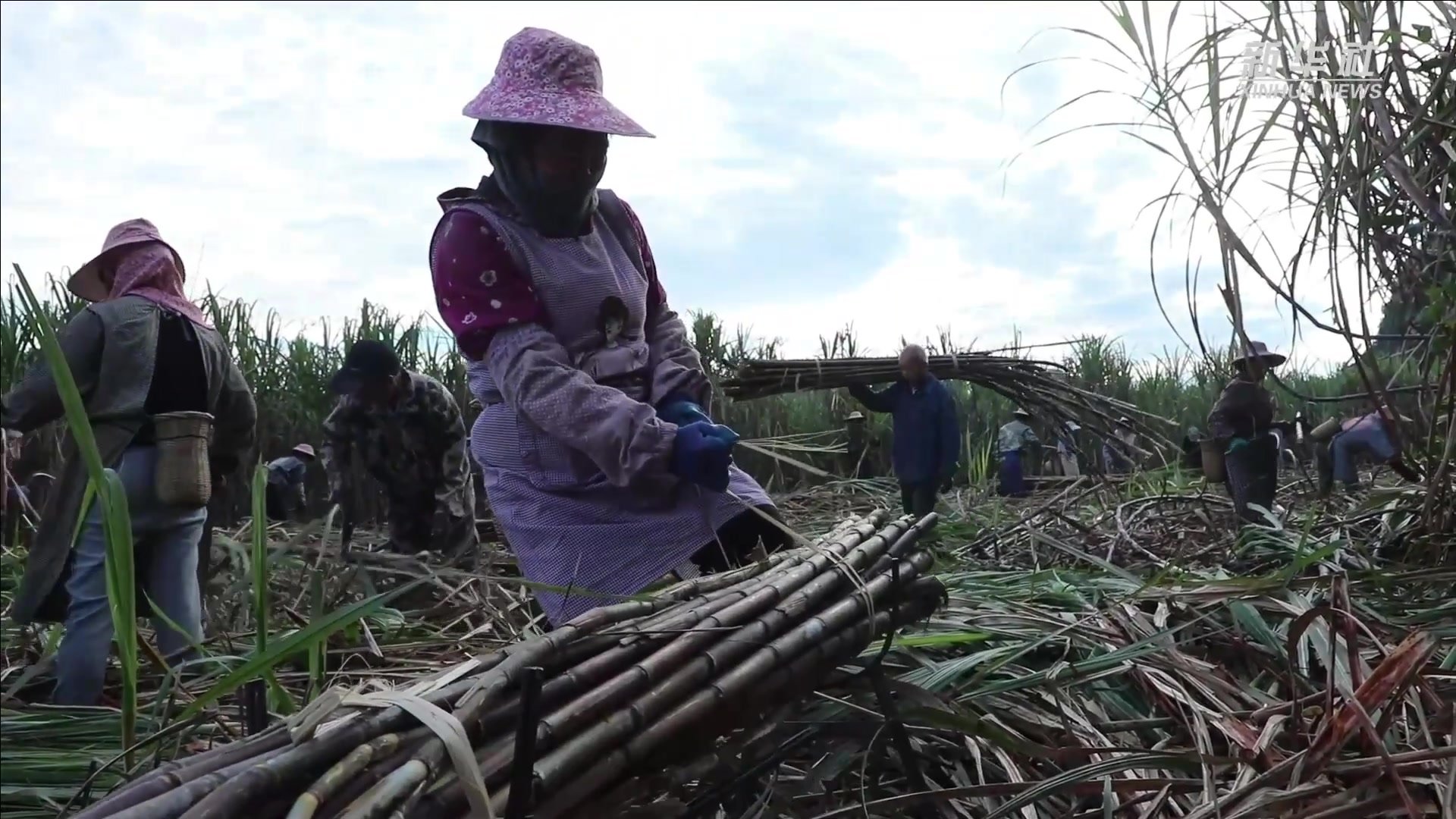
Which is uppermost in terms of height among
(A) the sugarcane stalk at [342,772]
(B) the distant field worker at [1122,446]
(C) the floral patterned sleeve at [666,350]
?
(C) the floral patterned sleeve at [666,350]

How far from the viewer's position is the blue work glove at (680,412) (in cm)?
168

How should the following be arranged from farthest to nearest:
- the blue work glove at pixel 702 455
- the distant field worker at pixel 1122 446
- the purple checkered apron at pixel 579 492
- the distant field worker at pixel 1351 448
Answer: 1. the distant field worker at pixel 1122 446
2. the distant field worker at pixel 1351 448
3. the purple checkered apron at pixel 579 492
4. the blue work glove at pixel 702 455

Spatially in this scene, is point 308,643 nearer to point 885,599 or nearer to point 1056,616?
point 885,599

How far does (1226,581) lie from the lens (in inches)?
80.7

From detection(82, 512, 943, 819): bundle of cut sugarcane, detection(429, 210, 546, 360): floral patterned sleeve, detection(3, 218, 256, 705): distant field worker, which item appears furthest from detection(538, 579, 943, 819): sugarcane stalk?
detection(3, 218, 256, 705): distant field worker

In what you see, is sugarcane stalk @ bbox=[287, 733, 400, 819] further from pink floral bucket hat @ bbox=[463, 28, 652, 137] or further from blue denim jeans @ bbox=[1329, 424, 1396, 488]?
blue denim jeans @ bbox=[1329, 424, 1396, 488]

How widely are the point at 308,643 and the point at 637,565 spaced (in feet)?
2.34

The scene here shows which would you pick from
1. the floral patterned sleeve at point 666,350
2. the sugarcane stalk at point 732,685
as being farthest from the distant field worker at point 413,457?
the sugarcane stalk at point 732,685

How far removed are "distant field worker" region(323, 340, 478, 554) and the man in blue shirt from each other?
2023 millimetres

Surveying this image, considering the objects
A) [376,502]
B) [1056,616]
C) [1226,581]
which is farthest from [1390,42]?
[376,502]

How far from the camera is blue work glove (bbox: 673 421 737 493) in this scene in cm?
153

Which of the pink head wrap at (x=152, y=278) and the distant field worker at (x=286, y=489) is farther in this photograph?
the distant field worker at (x=286, y=489)

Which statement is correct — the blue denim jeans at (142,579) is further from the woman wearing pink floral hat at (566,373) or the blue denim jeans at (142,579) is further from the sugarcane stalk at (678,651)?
the sugarcane stalk at (678,651)

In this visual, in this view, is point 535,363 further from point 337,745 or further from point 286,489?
point 286,489
